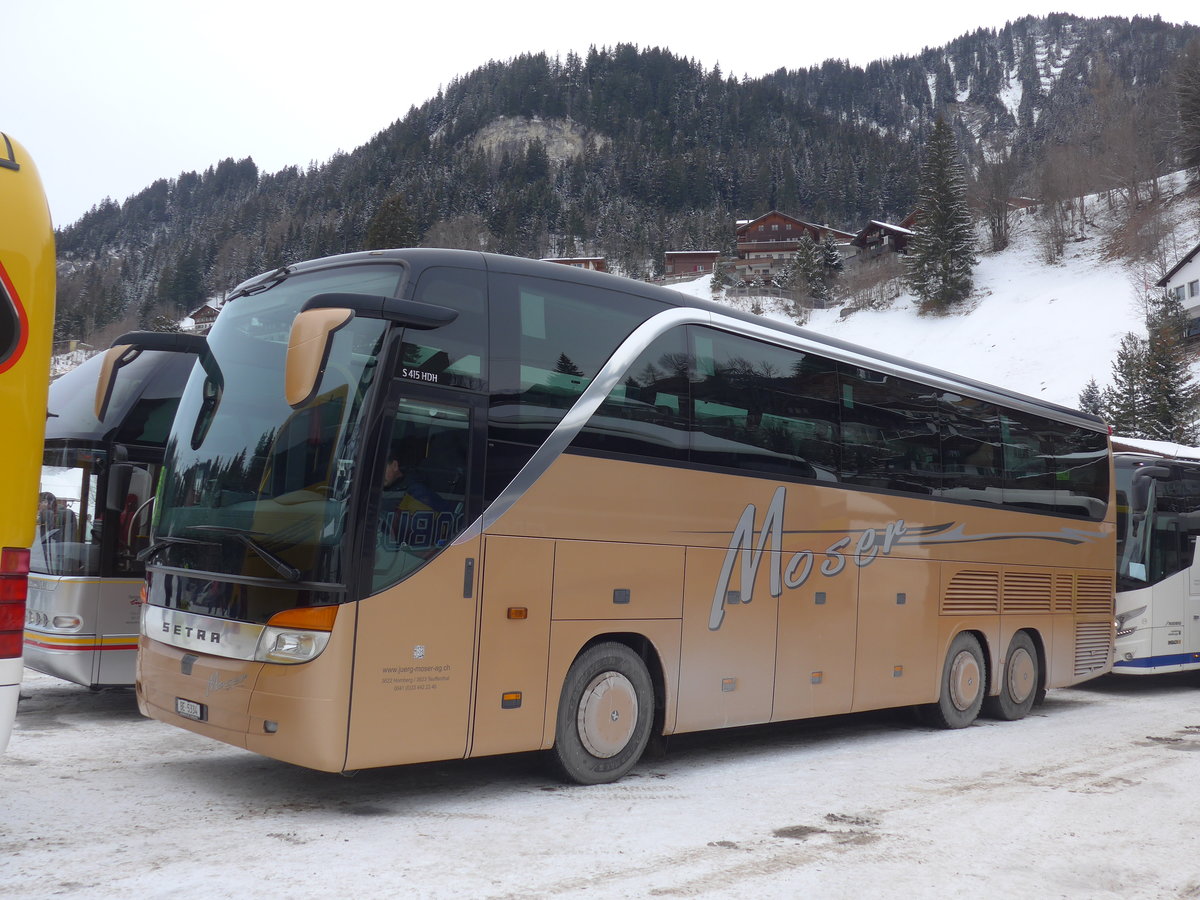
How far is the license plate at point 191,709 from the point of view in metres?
6.23

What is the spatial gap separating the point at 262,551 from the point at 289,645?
0.58 meters

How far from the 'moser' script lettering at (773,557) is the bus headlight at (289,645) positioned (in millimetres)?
3495

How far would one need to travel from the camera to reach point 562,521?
700 cm

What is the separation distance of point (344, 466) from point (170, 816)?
227 cm

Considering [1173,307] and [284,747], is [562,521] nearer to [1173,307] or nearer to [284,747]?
[284,747]

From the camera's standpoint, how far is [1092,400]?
45.0 meters

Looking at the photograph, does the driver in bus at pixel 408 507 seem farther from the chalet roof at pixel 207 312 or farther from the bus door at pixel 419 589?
the chalet roof at pixel 207 312

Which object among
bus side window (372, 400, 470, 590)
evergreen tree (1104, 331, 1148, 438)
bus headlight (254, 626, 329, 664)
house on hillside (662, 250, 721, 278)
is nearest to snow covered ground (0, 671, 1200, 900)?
bus headlight (254, 626, 329, 664)

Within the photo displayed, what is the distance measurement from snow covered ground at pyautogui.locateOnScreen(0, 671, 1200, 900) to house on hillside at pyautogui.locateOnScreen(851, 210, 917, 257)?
7959 cm

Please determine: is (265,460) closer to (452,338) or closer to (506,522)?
(452,338)

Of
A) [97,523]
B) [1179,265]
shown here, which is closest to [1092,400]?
[1179,265]

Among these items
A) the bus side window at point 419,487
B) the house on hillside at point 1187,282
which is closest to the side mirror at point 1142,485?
the bus side window at point 419,487

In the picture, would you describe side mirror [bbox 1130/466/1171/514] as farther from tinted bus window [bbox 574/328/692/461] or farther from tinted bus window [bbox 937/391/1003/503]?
tinted bus window [bbox 574/328/692/461]

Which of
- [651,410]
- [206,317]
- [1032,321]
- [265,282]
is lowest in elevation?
[651,410]
